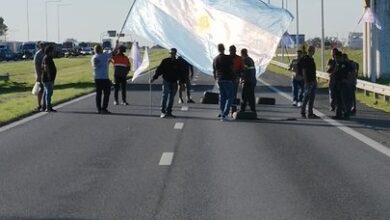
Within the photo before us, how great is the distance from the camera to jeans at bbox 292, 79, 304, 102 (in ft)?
78.4

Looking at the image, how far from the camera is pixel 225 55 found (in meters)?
19.0

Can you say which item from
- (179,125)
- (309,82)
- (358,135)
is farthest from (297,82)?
(358,135)

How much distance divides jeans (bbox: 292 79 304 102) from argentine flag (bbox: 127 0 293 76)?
5340 millimetres

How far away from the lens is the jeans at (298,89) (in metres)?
23.9

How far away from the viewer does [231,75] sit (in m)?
19.7

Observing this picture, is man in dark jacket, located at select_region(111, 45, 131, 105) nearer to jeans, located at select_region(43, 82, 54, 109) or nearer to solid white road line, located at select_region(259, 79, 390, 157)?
jeans, located at select_region(43, 82, 54, 109)

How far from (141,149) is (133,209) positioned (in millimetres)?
5426

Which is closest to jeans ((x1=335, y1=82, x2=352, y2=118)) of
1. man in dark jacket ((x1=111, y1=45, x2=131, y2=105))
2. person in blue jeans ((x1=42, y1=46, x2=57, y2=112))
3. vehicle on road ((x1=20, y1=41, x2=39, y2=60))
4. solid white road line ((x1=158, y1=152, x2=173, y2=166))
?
man in dark jacket ((x1=111, y1=45, x2=131, y2=105))

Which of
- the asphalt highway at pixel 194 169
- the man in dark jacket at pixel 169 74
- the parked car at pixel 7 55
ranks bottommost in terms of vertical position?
the asphalt highway at pixel 194 169

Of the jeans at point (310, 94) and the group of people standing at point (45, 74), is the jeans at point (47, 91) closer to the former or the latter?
the group of people standing at point (45, 74)

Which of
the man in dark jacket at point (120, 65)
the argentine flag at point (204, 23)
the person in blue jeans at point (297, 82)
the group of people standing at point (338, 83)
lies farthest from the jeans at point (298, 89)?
the argentine flag at point (204, 23)

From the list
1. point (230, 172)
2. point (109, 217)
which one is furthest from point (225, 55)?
point (109, 217)

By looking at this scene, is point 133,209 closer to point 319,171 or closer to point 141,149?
point 319,171

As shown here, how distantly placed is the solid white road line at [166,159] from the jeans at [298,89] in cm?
1098
